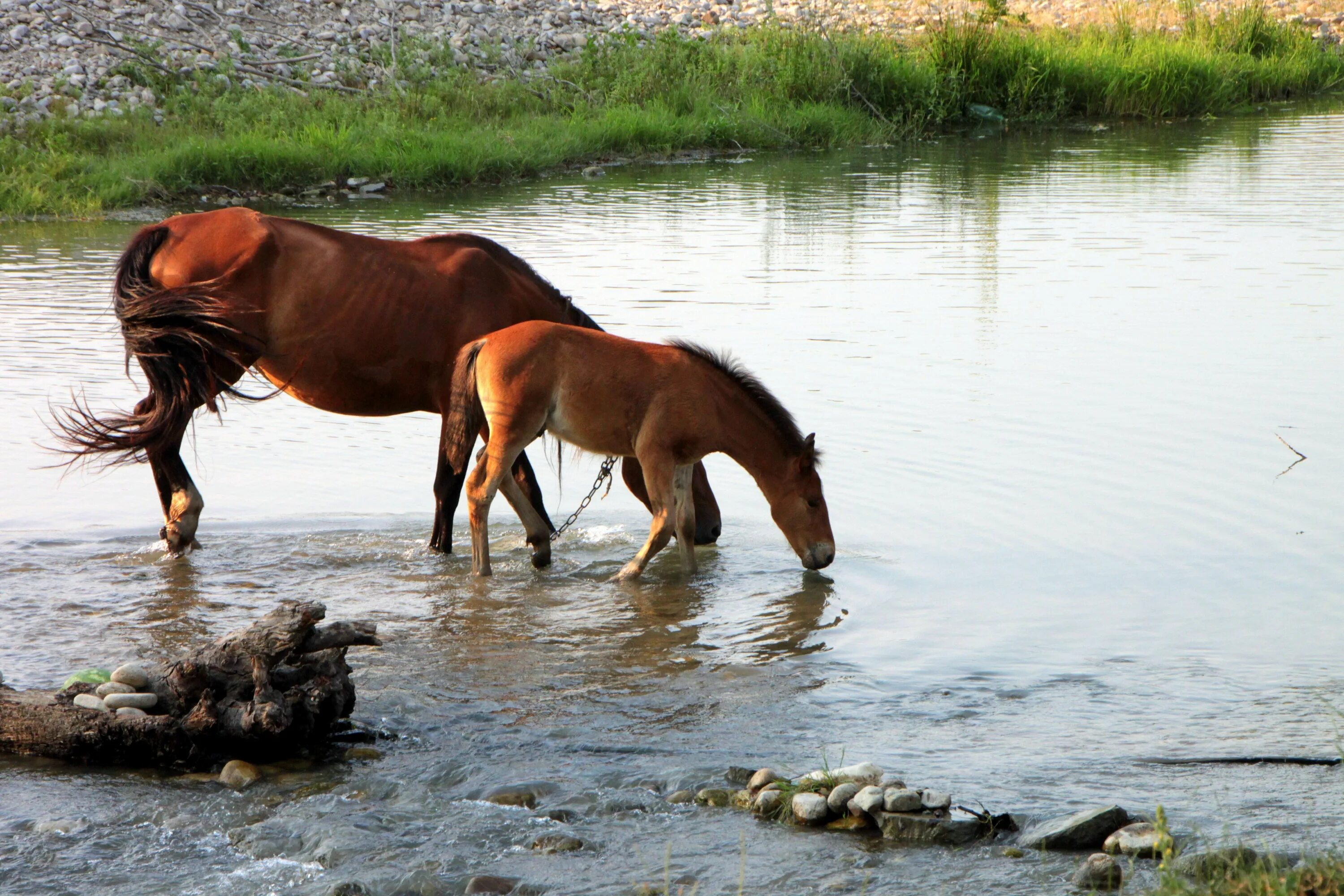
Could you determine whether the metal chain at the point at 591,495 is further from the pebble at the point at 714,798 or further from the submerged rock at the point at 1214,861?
the submerged rock at the point at 1214,861

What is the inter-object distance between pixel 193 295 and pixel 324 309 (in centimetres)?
60

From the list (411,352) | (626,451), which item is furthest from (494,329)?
(626,451)

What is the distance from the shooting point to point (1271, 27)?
2883cm

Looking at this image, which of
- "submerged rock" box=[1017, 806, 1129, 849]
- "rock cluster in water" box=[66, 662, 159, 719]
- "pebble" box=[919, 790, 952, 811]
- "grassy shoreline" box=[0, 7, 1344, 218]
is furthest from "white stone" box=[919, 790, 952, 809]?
"grassy shoreline" box=[0, 7, 1344, 218]

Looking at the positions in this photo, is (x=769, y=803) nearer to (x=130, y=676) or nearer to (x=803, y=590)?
(x=130, y=676)

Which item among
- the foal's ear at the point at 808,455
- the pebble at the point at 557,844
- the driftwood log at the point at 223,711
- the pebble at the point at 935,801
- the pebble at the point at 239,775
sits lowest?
the pebble at the point at 557,844

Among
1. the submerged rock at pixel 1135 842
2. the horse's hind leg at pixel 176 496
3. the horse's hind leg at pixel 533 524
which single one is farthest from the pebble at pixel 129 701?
the submerged rock at pixel 1135 842

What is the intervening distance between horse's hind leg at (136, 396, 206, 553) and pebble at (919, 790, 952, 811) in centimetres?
424

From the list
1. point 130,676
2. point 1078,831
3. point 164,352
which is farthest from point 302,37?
point 1078,831

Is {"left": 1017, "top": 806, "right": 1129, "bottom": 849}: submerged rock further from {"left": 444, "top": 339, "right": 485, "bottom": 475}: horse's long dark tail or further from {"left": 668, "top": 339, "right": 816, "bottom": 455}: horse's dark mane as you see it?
{"left": 444, "top": 339, "right": 485, "bottom": 475}: horse's long dark tail

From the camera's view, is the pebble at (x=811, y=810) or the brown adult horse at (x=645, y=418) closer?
the pebble at (x=811, y=810)

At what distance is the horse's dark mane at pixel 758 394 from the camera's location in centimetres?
716

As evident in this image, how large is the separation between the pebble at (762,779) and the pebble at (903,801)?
0.37 metres

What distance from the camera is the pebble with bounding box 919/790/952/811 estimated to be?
4266mm
